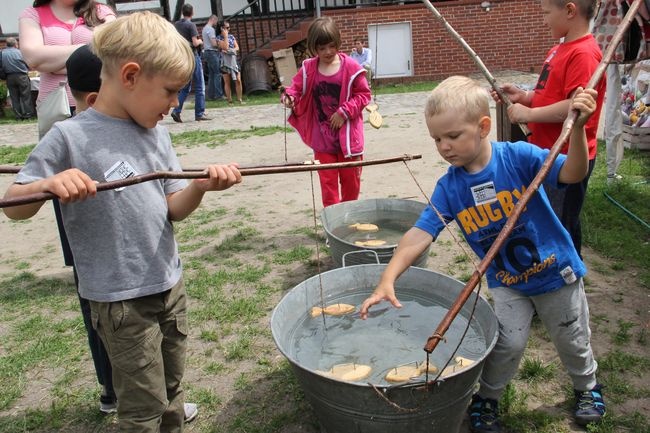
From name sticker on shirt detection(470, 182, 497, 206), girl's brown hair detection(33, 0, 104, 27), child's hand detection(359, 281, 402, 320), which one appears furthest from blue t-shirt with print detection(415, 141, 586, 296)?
girl's brown hair detection(33, 0, 104, 27)

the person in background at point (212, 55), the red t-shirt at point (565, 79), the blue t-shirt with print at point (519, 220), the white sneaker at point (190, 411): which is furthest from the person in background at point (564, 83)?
the person in background at point (212, 55)

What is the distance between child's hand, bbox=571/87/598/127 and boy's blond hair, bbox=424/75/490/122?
1.04 feet

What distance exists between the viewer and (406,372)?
239 cm

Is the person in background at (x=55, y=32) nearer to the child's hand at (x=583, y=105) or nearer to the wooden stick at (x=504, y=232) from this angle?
the wooden stick at (x=504, y=232)

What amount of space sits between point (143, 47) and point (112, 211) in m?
0.55

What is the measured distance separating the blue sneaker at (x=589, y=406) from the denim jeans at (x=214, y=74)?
1308cm

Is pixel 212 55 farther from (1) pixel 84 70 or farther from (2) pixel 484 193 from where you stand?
(2) pixel 484 193

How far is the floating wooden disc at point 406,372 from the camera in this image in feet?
7.59

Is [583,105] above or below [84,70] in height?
below

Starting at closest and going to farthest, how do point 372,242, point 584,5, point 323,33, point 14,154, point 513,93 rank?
point 584,5 → point 513,93 → point 372,242 → point 323,33 → point 14,154

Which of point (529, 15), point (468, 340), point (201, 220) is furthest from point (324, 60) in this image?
point (529, 15)

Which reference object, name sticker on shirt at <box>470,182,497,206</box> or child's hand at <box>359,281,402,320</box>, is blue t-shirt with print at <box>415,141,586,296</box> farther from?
child's hand at <box>359,281,402,320</box>

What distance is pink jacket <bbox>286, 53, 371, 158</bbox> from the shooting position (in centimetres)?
431

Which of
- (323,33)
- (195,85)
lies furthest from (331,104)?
(195,85)
